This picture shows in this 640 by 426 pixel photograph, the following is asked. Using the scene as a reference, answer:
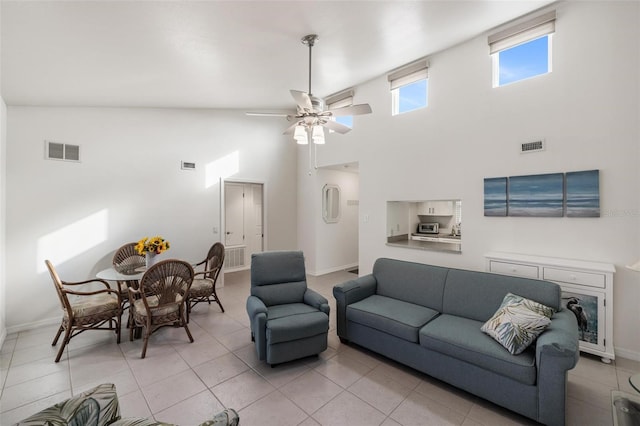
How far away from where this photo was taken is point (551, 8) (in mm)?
3047

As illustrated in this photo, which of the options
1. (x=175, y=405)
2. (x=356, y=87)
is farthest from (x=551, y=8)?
(x=175, y=405)

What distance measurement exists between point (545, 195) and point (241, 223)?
5.58m

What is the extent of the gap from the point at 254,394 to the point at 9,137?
4.22m

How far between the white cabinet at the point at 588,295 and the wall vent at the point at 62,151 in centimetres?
594

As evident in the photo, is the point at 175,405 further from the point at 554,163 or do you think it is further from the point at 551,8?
the point at 551,8

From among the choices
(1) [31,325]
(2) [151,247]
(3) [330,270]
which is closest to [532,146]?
(3) [330,270]

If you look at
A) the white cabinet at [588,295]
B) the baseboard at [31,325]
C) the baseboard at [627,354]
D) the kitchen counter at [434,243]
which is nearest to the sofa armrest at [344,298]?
the kitchen counter at [434,243]

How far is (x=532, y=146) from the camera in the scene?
3225 mm

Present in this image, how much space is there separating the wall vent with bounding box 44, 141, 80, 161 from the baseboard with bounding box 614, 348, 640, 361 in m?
6.82

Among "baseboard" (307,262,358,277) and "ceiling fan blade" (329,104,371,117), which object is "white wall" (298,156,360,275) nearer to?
"baseboard" (307,262,358,277)

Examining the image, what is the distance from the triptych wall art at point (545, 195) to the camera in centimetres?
288

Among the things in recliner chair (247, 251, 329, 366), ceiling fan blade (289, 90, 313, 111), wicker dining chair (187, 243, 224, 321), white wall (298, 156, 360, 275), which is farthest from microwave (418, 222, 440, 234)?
wicker dining chair (187, 243, 224, 321)

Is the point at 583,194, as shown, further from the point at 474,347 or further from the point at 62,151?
the point at 62,151

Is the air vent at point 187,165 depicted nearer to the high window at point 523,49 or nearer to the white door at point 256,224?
the white door at point 256,224
